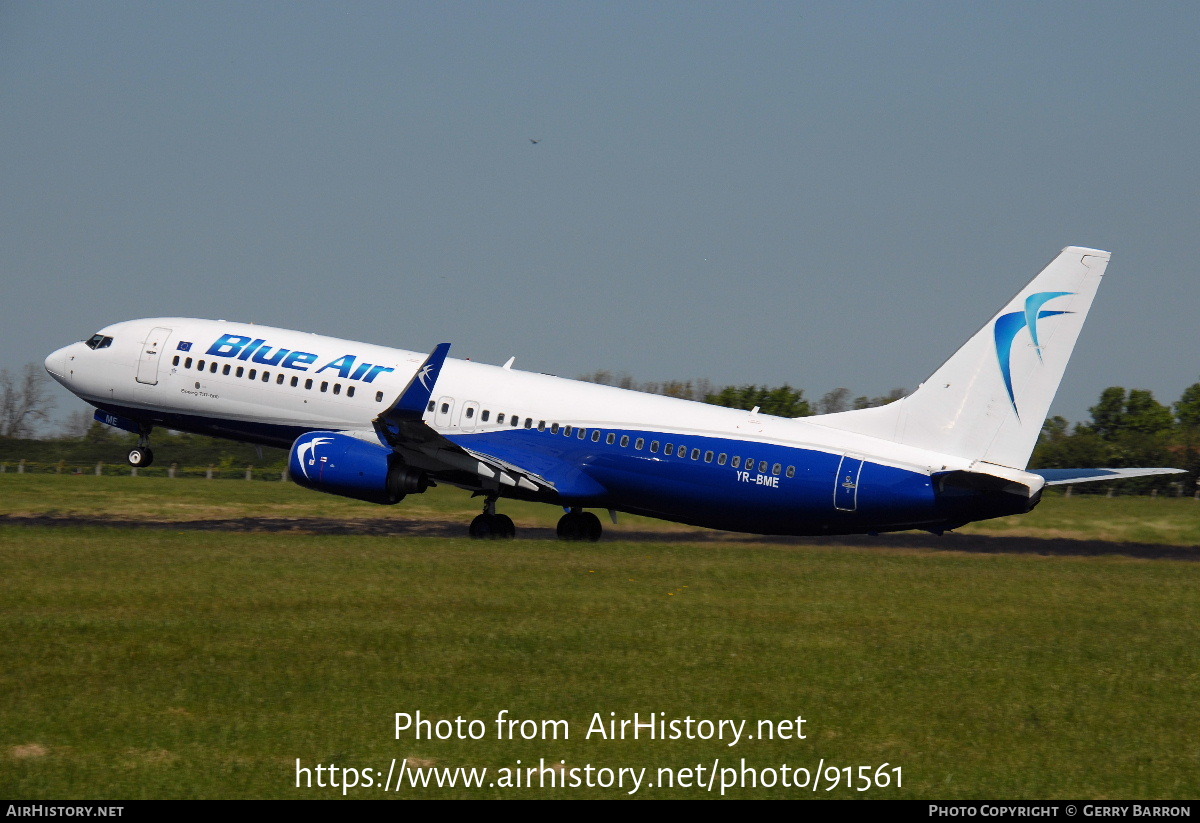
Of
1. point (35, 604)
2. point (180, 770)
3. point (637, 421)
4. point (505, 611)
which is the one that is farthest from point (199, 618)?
point (637, 421)

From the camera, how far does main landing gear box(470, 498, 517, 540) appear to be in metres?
35.2

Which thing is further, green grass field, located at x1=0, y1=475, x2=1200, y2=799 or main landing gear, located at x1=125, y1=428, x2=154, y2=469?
main landing gear, located at x1=125, y1=428, x2=154, y2=469

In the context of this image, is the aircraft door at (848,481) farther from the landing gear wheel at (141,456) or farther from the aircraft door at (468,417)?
the landing gear wheel at (141,456)

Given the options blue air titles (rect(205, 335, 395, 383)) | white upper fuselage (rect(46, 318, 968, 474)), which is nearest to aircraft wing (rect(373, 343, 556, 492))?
white upper fuselage (rect(46, 318, 968, 474))

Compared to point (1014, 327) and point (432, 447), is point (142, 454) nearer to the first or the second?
point (432, 447)

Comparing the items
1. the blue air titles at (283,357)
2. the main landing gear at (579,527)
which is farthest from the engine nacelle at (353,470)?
the main landing gear at (579,527)

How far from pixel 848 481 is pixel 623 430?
6.10 m

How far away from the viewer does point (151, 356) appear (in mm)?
38812

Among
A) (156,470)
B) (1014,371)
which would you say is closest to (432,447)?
(1014,371)

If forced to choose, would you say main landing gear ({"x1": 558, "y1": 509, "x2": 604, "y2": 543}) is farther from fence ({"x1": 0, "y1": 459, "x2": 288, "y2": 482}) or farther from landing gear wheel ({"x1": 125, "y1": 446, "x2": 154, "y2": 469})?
fence ({"x1": 0, "y1": 459, "x2": 288, "y2": 482})

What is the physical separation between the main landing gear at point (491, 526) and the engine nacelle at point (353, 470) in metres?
2.54

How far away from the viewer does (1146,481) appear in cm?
5994

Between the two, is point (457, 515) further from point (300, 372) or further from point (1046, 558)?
point (1046, 558)

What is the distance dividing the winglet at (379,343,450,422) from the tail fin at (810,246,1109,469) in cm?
1211
